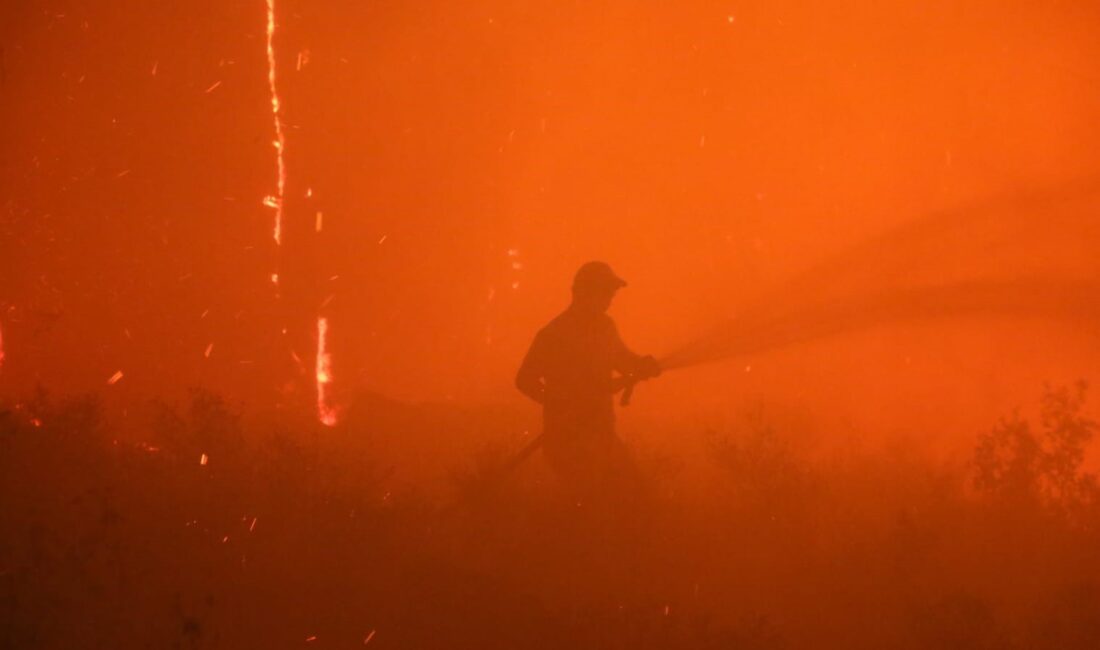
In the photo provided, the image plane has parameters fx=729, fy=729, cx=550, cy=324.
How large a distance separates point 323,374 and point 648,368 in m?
23.7

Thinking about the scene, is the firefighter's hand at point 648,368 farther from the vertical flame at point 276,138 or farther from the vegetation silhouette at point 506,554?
the vertical flame at point 276,138

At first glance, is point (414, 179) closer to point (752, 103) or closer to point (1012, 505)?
point (752, 103)

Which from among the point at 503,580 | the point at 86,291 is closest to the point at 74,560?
the point at 503,580

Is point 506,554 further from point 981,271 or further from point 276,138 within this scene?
point 276,138

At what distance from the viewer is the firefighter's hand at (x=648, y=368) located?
598cm

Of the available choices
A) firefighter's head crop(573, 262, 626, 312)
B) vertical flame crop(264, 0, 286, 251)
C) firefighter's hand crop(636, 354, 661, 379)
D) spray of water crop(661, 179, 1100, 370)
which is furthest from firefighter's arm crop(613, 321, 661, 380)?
vertical flame crop(264, 0, 286, 251)

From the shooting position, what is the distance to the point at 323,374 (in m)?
27.8

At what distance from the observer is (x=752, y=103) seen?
40.2 metres

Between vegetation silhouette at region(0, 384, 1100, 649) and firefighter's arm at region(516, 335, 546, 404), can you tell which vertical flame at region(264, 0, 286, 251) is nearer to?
vegetation silhouette at region(0, 384, 1100, 649)

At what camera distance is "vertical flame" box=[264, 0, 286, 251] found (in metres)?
39.7

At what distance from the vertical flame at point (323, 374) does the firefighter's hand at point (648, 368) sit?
7.14 metres

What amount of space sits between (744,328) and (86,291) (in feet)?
71.1

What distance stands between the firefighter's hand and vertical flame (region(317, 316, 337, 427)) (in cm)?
714

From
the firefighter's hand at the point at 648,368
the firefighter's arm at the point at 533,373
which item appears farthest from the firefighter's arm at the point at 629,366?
the firefighter's arm at the point at 533,373
